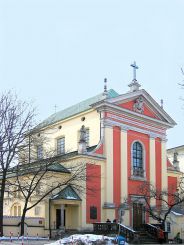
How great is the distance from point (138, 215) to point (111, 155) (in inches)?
244

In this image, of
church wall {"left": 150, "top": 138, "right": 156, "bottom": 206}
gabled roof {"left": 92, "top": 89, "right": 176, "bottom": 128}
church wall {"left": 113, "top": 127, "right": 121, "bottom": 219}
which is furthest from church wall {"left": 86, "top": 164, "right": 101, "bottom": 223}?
church wall {"left": 150, "top": 138, "right": 156, "bottom": 206}

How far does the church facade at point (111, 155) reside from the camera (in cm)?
3741

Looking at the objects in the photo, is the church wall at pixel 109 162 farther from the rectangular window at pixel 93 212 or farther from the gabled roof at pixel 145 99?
the gabled roof at pixel 145 99

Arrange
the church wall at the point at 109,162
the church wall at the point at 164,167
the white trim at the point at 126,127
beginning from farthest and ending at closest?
1. the church wall at the point at 164,167
2. the white trim at the point at 126,127
3. the church wall at the point at 109,162

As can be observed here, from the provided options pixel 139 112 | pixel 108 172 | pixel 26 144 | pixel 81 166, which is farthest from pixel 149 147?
pixel 26 144

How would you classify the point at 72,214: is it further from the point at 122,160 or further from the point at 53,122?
the point at 53,122

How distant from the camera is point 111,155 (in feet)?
132

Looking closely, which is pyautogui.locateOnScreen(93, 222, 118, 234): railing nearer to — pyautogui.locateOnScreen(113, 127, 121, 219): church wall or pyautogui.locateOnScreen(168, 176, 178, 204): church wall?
pyautogui.locateOnScreen(113, 127, 121, 219): church wall

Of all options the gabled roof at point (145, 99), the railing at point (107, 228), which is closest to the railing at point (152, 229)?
the railing at point (107, 228)

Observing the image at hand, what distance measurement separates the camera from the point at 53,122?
46781 millimetres

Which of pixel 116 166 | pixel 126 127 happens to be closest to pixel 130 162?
pixel 116 166

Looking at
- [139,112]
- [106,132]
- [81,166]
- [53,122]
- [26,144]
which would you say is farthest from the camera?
[53,122]

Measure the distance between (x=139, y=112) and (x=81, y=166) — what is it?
913cm

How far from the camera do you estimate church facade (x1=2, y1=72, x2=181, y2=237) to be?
37.4 meters
